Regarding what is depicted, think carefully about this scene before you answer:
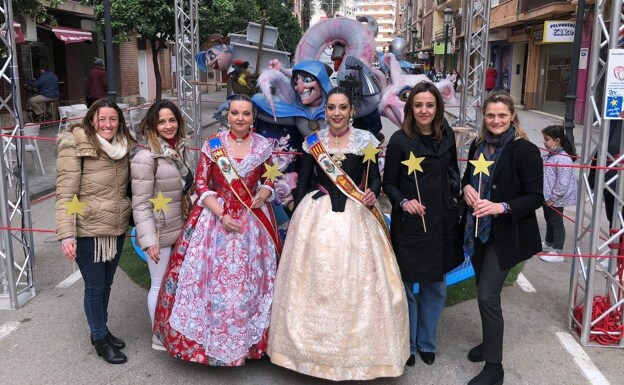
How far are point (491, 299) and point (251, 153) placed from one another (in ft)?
5.59

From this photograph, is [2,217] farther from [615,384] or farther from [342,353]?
[615,384]

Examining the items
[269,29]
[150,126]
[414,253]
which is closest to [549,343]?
[414,253]

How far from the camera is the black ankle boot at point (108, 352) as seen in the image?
3660 mm

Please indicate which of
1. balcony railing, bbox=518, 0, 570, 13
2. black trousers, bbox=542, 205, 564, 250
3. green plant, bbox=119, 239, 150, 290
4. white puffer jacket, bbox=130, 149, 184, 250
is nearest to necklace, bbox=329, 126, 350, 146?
white puffer jacket, bbox=130, 149, 184, 250

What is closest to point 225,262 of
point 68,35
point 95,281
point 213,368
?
point 213,368

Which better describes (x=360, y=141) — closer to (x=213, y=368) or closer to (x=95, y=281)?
(x=213, y=368)

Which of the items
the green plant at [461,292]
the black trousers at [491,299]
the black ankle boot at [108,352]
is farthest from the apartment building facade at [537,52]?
the black ankle boot at [108,352]

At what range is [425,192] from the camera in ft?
10.7

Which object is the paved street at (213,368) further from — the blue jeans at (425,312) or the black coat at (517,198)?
the black coat at (517,198)

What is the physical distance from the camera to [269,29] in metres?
6.34

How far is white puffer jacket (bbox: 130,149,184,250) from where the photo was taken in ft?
11.2

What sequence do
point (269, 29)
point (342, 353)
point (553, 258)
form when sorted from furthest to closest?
1. point (269, 29)
2. point (553, 258)
3. point (342, 353)

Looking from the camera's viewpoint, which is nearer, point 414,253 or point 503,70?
point 414,253

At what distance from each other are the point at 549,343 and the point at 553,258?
84.6 inches
